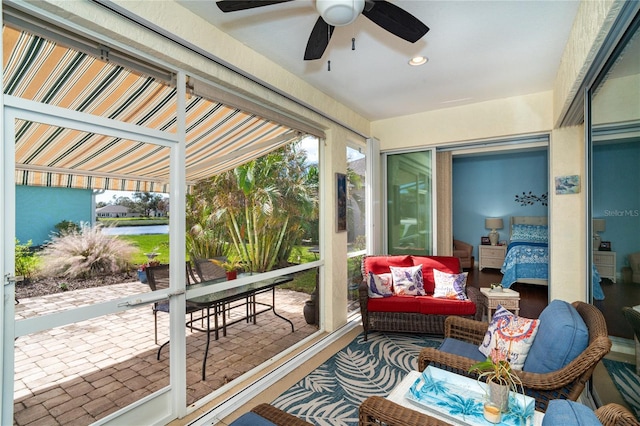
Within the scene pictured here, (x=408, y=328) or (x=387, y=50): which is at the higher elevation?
(x=387, y=50)

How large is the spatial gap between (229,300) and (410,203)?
3.07 m

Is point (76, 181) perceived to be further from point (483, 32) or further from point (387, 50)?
point (483, 32)

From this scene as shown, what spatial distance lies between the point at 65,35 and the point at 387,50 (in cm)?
222

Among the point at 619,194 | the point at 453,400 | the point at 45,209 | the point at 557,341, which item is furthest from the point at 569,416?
the point at 45,209

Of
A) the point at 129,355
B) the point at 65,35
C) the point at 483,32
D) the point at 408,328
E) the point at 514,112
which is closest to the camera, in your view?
the point at 65,35

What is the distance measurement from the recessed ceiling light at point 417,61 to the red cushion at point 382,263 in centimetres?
226

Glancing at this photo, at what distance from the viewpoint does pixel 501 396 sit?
1.47 meters

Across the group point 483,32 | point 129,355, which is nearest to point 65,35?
point 129,355

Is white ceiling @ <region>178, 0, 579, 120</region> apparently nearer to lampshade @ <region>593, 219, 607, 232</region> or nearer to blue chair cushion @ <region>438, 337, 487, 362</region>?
lampshade @ <region>593, 219, 607, 232</region>

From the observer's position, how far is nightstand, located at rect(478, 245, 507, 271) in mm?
7137

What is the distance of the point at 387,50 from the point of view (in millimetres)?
2668

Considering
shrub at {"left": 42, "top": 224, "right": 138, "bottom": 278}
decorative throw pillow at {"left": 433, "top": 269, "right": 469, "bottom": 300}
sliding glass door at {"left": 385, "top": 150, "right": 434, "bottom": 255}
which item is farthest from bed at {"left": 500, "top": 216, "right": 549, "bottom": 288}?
shrub at {"left": 42, "top": 224, "right": 138, "bottom": 278}

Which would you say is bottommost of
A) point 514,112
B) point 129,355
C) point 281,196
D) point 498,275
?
point 498,275

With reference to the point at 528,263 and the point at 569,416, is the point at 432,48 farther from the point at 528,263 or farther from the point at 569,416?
the point at 528,263
